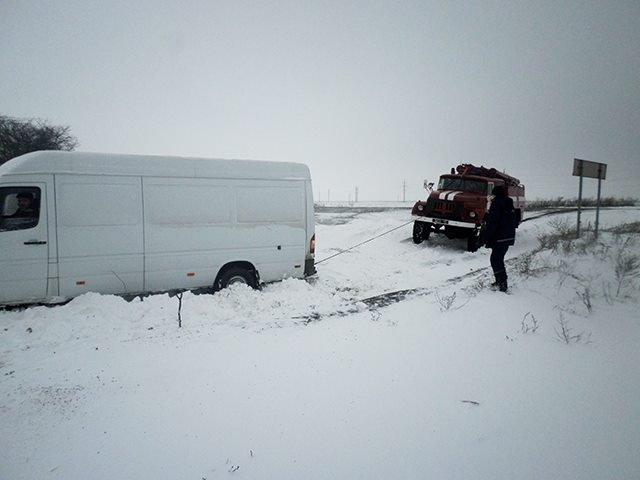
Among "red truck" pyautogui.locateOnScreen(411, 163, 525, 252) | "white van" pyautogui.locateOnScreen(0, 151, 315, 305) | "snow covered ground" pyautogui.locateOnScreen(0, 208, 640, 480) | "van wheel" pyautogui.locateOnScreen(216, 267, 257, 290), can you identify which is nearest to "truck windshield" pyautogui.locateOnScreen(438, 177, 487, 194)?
"red truck" pyautogui.locateOnScreen(411, 163, 525, 252)

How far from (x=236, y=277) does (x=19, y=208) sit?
12.7ft

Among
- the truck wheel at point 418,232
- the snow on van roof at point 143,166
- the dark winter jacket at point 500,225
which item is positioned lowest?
the truck wheel at point 418,232

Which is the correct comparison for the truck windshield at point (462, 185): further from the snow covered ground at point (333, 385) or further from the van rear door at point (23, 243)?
the van rear door at point (23, 243)

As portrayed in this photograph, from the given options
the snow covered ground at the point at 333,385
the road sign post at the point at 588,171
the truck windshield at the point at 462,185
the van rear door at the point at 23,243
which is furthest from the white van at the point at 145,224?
the road sign post at the point at 588,171

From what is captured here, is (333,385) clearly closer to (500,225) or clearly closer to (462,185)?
(500,225)

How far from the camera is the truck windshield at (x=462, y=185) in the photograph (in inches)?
452

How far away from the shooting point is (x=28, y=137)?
1112 inches

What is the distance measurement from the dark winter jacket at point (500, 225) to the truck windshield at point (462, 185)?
581cm

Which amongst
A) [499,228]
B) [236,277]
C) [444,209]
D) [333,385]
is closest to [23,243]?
[236,277]

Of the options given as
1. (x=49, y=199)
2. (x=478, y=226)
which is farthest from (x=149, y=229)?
(x=478, y=226)

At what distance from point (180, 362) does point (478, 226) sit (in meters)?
10.0

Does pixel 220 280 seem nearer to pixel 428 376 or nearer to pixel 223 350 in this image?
pixel 223 350

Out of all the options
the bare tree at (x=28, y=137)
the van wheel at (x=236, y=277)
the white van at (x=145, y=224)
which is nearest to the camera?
the white van at (x=145, y=224)

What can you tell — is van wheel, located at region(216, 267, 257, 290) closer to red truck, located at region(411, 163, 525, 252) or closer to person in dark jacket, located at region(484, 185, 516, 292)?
person in dark jacket, located at region(484, 185, 516, 292)
